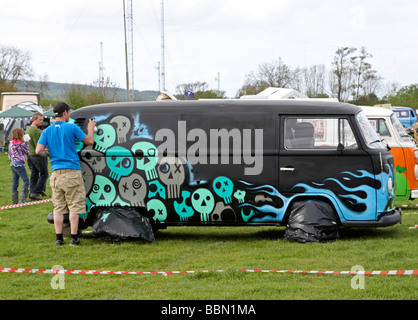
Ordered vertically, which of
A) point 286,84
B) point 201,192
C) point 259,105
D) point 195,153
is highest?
point 286,84

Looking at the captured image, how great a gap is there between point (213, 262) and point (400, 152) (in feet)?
19.9

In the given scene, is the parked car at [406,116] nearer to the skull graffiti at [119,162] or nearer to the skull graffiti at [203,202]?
the skull graffiti at [203,202]

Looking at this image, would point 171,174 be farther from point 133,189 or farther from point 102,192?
point 102,192

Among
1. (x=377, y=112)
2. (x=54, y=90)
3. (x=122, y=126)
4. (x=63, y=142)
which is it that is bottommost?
(x=63, y=142)

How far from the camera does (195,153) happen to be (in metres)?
9.30

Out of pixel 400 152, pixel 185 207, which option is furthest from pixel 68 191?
pixel 400 152

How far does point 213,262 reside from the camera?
7996 millimetres

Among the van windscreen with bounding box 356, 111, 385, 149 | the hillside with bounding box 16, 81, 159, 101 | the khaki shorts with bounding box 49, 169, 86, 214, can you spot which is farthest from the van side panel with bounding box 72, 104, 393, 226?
the hillside with bounding box 16, 81, 159, 101

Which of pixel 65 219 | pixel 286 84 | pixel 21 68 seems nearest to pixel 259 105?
pixel 65 219

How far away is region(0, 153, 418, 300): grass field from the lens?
6363 mm

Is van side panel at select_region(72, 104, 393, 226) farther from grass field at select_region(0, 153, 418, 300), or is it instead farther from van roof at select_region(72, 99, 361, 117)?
grass field at select_region(0, 153, 418, 300)

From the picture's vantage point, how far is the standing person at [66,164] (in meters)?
9.03
